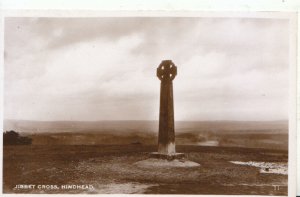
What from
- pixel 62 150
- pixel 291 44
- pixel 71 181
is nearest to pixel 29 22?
pixel 62 150

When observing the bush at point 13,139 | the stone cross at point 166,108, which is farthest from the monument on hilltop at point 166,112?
the bush at point 13,139

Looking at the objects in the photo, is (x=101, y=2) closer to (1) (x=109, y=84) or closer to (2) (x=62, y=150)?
(1) (x=109, y=84)

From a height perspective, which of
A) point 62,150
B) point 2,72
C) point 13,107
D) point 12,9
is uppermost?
point 12,9

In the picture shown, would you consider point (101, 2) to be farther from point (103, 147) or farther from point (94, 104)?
point (103, 147)

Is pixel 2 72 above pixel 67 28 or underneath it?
underneath

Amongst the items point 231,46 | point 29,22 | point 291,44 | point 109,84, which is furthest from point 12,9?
point 291,44

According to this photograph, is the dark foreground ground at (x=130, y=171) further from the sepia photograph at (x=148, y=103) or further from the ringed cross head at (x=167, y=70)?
the ringed cross head at (x=167, y=70)
